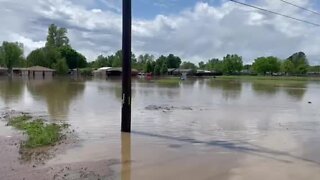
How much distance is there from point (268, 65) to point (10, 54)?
79.2 meters

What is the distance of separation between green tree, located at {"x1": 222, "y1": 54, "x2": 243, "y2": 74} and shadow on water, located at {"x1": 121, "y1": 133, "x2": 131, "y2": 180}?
13119 centimetres

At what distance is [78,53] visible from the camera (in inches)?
5192

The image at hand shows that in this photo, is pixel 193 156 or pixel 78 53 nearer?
pixel 193 156

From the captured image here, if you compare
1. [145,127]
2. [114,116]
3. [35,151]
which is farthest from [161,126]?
[35,151]

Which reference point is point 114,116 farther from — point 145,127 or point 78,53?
point 78,53

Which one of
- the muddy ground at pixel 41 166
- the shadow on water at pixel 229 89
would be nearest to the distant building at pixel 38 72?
the shadow on water at pixel 229 89

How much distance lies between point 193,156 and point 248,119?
28.7ft

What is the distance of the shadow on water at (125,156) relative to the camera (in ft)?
28.4

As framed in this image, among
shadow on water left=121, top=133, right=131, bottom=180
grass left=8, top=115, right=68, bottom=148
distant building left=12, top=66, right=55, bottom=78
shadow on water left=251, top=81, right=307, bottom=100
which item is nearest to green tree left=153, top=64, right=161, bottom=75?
distant building left=12, top=66, right=55, bottom=78

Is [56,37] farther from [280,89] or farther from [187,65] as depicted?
[280,89]

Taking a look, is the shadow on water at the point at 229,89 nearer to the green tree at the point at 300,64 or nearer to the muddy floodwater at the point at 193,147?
the muddy floodwater at the point at 193,147

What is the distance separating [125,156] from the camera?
34.0 ft

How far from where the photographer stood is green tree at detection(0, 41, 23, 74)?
11406 centimetres

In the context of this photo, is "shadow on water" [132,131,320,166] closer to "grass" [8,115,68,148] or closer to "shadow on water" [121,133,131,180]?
"shadow on water" [121,133,131,180]
